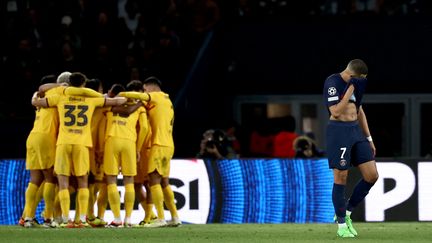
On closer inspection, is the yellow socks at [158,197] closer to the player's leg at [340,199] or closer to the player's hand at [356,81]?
the player's leg at [340,199]

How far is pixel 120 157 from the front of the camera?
1916 centimetres

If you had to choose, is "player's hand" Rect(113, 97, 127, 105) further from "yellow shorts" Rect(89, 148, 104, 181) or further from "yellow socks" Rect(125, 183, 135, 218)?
"yellow socks" Rect(125, 183, 135, 218)

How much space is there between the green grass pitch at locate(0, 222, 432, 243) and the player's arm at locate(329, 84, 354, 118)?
1416 millimetres

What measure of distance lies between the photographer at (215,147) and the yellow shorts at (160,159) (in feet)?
7.51

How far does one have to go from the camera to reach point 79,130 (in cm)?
1881

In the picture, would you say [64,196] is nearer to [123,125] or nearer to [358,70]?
[123,125]

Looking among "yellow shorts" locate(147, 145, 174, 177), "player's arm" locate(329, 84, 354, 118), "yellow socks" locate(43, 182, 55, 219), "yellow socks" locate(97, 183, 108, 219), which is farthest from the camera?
"yellow socks" locate(97, 183, 108, 219)

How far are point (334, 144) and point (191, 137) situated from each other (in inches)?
347

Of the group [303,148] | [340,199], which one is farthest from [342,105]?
[303,148]

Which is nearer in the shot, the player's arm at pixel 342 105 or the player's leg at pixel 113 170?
the player's arm at pixel 342 105

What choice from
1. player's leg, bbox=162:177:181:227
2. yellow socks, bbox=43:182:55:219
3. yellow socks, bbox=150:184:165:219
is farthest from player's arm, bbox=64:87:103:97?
player's leg, bbox=162:177:181:227

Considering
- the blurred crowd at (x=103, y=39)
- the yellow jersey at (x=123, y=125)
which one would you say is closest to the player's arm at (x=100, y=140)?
the yellow jersey at (x=123, y=125)

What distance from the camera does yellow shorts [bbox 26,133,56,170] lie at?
19.1m

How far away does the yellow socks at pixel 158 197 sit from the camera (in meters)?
19.2
